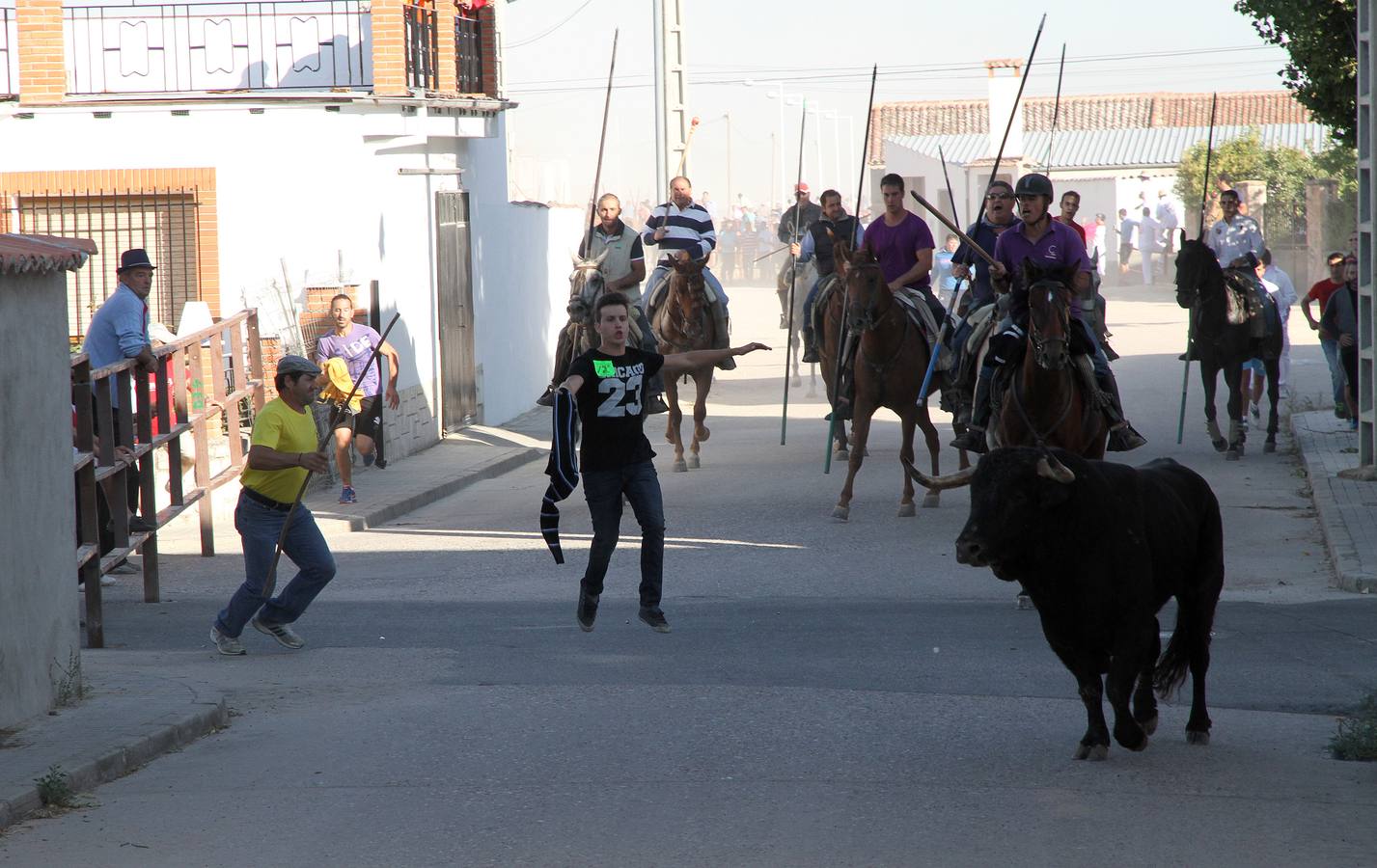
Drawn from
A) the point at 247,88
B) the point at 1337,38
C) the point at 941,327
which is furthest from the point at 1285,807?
the point at 247,88

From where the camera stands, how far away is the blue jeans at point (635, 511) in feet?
32.7

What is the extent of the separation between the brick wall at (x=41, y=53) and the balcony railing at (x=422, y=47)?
391 centimetres

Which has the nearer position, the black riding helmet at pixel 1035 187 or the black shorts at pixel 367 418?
the black riding helmet at pixel 1035 187

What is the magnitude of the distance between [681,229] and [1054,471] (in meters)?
13.4

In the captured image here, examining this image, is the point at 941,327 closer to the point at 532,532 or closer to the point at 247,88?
the point at 532,532

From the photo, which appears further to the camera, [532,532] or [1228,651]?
[532,532]

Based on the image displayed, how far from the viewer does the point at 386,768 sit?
23.4 feet

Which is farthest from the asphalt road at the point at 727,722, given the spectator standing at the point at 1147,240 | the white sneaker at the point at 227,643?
the spectator standing at the point at 1147,240

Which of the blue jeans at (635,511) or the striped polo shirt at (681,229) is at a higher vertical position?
the striped polo shirt at (681,229)

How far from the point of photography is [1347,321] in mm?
17734

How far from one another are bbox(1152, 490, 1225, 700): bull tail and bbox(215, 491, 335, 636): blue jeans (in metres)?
4.91

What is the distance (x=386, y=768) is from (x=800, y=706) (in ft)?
6.66

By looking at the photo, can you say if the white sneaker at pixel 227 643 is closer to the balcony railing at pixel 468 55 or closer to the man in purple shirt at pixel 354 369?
the man in purple shirt at pixel 354 369

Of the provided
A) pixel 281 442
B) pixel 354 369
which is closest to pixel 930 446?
pixel 354 369
